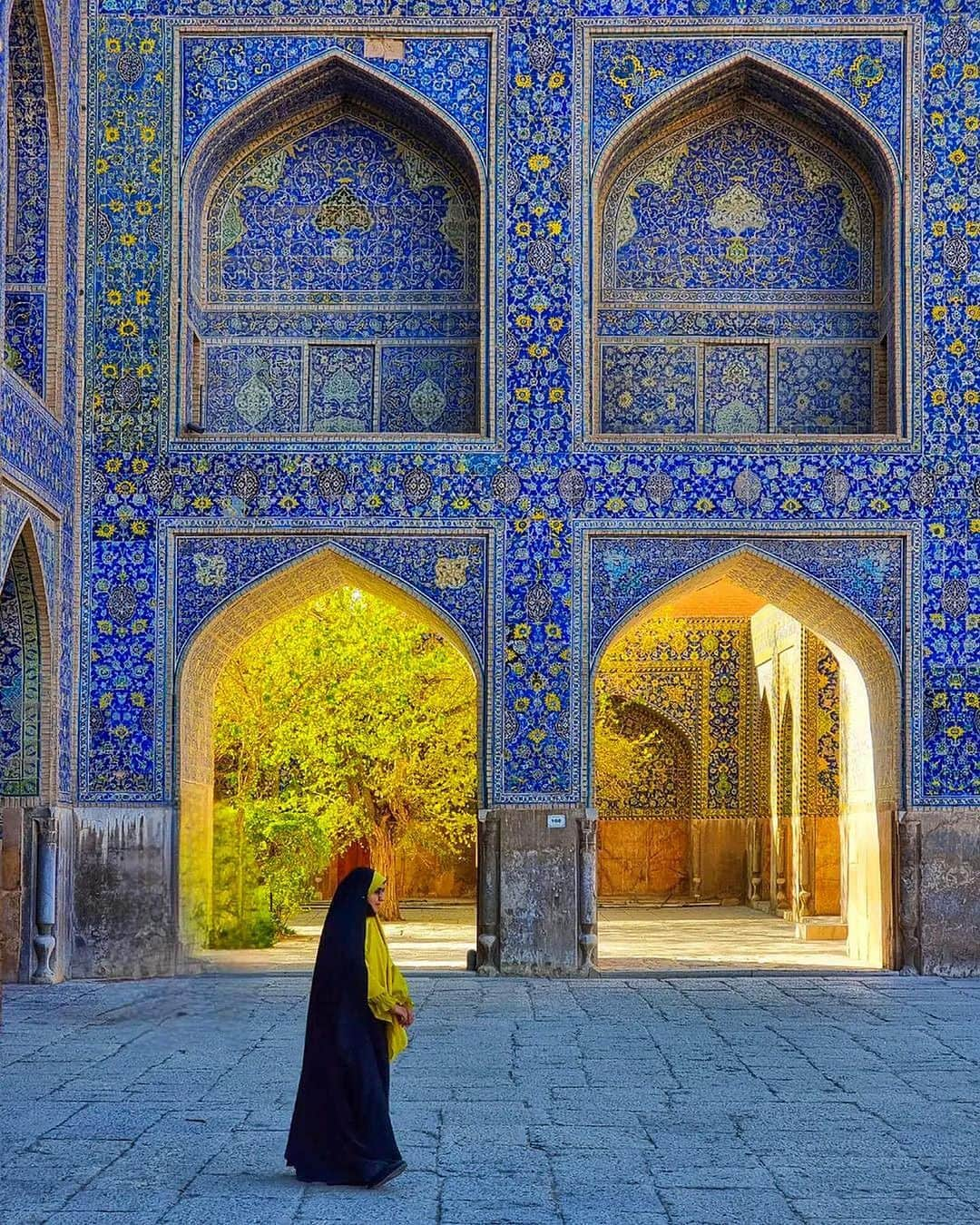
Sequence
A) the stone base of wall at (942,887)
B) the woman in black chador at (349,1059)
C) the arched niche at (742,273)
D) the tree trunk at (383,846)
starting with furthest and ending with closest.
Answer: the tree trunk at (383,846) < the arched niche at (742,273) < the stone base of wall at (942,887) < the woman in black chador at (349,1059)

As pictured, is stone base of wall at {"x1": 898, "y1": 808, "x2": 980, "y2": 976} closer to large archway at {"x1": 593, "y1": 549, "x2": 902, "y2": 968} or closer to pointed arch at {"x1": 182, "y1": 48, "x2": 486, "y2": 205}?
large archway at {"x1": 593, "y1": 549, "x2": 902, "y2": 968}

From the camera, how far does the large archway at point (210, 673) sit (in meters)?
12.9

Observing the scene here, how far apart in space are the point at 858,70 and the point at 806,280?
5.27ft

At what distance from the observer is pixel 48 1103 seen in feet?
24.5

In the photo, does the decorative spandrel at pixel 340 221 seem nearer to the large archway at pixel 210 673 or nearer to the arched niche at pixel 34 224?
the arched niche at pixel 34 224

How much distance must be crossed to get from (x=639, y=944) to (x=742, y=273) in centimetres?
674

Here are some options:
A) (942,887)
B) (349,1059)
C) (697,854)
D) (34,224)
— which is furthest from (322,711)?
(349,1059)

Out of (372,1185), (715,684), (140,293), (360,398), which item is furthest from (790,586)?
(715,684)

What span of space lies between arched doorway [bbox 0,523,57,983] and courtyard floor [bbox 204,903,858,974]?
164cm

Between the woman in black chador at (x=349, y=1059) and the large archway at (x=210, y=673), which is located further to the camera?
the large archway at (x=210, y=673)

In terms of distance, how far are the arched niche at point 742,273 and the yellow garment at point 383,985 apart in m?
7.85

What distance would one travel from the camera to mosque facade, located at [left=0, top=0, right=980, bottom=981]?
12625mm

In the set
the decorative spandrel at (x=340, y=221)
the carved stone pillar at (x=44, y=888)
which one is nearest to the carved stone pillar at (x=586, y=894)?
the carved stone pillar at (x=44, y=888)

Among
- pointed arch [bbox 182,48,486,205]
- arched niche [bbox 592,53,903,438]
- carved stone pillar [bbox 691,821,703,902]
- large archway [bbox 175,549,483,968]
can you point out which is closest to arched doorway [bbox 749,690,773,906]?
carved stone pillar [bbox 691,821,703,902]
